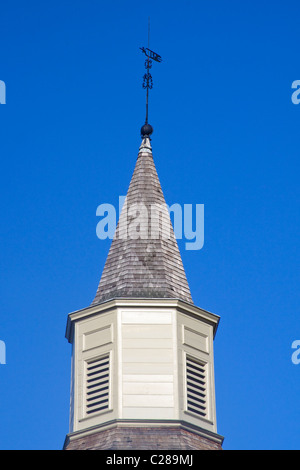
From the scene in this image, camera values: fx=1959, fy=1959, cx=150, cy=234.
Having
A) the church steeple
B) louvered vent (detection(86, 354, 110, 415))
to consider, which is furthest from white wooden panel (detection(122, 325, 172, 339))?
louvered vent (detection(86, 354, 110, 415))

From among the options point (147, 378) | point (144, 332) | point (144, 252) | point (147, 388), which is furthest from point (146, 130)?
point (147, 388)

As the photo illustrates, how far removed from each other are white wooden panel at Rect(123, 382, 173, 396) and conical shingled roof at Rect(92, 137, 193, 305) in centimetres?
355

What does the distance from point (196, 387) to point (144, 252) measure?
5.74m

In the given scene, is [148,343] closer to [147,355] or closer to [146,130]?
[147,355]

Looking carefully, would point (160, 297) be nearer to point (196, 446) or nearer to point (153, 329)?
point (153, 329)

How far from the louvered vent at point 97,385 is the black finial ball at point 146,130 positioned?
422 inches

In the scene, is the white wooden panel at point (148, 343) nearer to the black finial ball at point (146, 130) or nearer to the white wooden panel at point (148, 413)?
the white wooden panel at point (148, 413)

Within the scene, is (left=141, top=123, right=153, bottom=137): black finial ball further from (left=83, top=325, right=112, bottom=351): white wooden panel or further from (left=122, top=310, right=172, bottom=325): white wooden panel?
(left=83, top=325, right=112, bottom=351): white wooden panel

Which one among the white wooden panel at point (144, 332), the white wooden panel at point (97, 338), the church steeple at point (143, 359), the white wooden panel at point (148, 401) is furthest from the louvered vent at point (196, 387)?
the white wooden panel at point (97, 338)

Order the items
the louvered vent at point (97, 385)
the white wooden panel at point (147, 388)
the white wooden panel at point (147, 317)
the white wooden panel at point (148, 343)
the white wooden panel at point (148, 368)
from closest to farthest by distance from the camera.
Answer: the white wooden panel at point (147, 388) → the white wooden panel at point (148, 368) → the louvered vent at point (97, 385) → the white wooden panel at point (148, 343) → the white wooden panel at point (147, 317)

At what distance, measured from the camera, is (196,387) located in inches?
2554

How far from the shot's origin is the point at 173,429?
63.1m

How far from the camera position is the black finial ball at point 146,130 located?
7219cm
